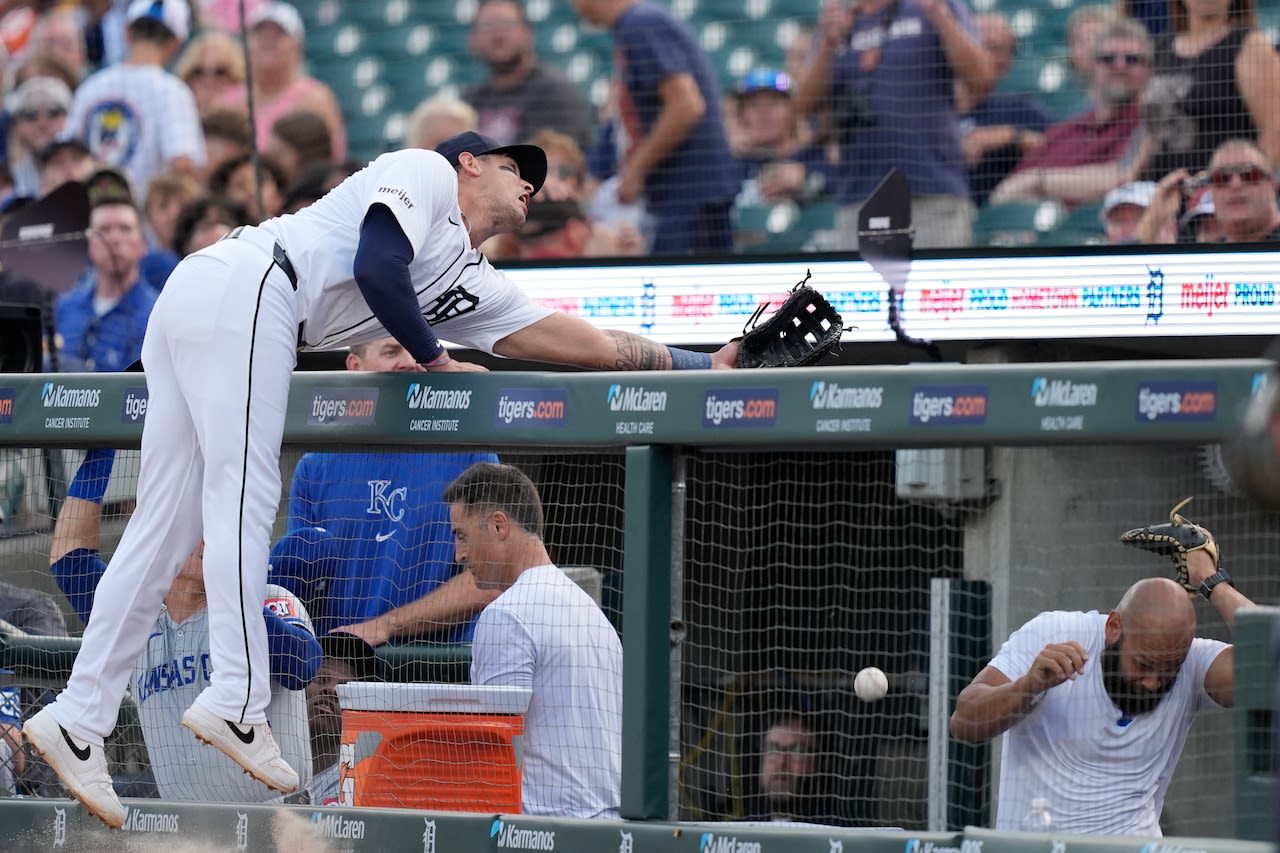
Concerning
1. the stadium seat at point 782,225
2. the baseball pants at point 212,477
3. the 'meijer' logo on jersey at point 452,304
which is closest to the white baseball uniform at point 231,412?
the baseball pants at point 212,477

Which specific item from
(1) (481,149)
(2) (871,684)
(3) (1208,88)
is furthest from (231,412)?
(3) (1208,88)

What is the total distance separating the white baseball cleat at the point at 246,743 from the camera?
11.6 feet

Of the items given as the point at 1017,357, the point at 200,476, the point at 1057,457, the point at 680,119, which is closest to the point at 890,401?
the point at 1057,457

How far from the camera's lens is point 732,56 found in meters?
8.17

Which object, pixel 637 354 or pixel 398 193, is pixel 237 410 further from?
pixel 637 354

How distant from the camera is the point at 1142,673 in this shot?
377 centimetres

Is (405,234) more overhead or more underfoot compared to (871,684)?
more overhead

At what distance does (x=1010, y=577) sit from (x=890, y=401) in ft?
7.92

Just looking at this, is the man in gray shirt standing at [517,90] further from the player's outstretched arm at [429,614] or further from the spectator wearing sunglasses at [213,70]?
the player's outstretched arm at [429,614]

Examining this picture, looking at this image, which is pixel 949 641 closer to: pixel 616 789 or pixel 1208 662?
pixel 1208 662

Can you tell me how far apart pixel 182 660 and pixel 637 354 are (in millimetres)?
1399

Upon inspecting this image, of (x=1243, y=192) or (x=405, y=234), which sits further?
(x=1243, y=192)

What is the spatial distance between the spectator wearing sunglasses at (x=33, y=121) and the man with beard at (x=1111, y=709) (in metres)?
7.52

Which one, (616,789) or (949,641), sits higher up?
(949,641)
